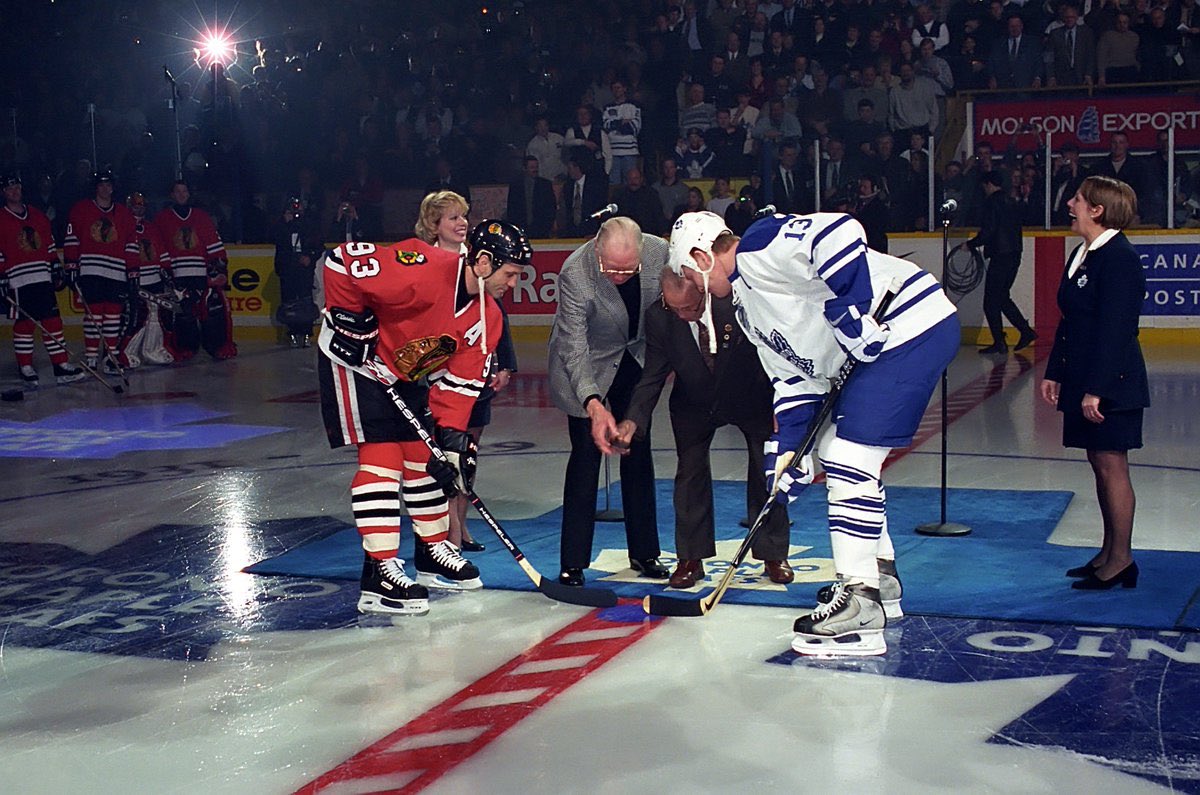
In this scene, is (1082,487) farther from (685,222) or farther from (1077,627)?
(685,222)

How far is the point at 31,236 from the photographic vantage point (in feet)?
39.3

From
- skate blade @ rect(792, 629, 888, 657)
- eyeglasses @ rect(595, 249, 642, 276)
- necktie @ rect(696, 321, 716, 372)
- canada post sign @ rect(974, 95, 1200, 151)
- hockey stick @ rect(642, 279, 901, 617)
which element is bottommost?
skate blade @ rect(792, 629, 888, 657)

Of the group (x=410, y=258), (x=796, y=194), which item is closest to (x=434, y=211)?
(x=410, y=258)

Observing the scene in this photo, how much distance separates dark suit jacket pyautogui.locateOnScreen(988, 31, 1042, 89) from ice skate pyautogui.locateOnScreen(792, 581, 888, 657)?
35.4ft

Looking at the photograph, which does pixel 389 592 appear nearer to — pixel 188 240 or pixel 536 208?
pixel 188 240

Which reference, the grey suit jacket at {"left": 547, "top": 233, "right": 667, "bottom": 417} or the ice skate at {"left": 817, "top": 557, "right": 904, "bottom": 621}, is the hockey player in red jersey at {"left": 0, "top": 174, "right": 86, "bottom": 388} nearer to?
the grey suit jacket at {"left": 547, "top": 233, "right": 667, "bottom": 417}

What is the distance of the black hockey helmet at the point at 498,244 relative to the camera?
4.84 m

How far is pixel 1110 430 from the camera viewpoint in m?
4.84

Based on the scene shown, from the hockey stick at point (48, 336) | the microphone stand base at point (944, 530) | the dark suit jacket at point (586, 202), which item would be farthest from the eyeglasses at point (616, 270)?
the dark suit jacket at point (586, 202)

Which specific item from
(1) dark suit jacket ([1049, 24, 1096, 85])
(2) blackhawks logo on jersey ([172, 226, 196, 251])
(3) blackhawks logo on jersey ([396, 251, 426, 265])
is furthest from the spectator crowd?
(3) blackhawks logo on jersey ([396, 251, 426, 265])

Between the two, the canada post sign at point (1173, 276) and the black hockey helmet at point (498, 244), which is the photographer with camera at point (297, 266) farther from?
the black hockey helmet at point (498, 244)

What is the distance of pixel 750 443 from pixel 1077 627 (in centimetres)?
127

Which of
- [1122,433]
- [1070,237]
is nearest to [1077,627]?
[1122,433]

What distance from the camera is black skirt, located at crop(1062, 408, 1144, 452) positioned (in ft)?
15.9
